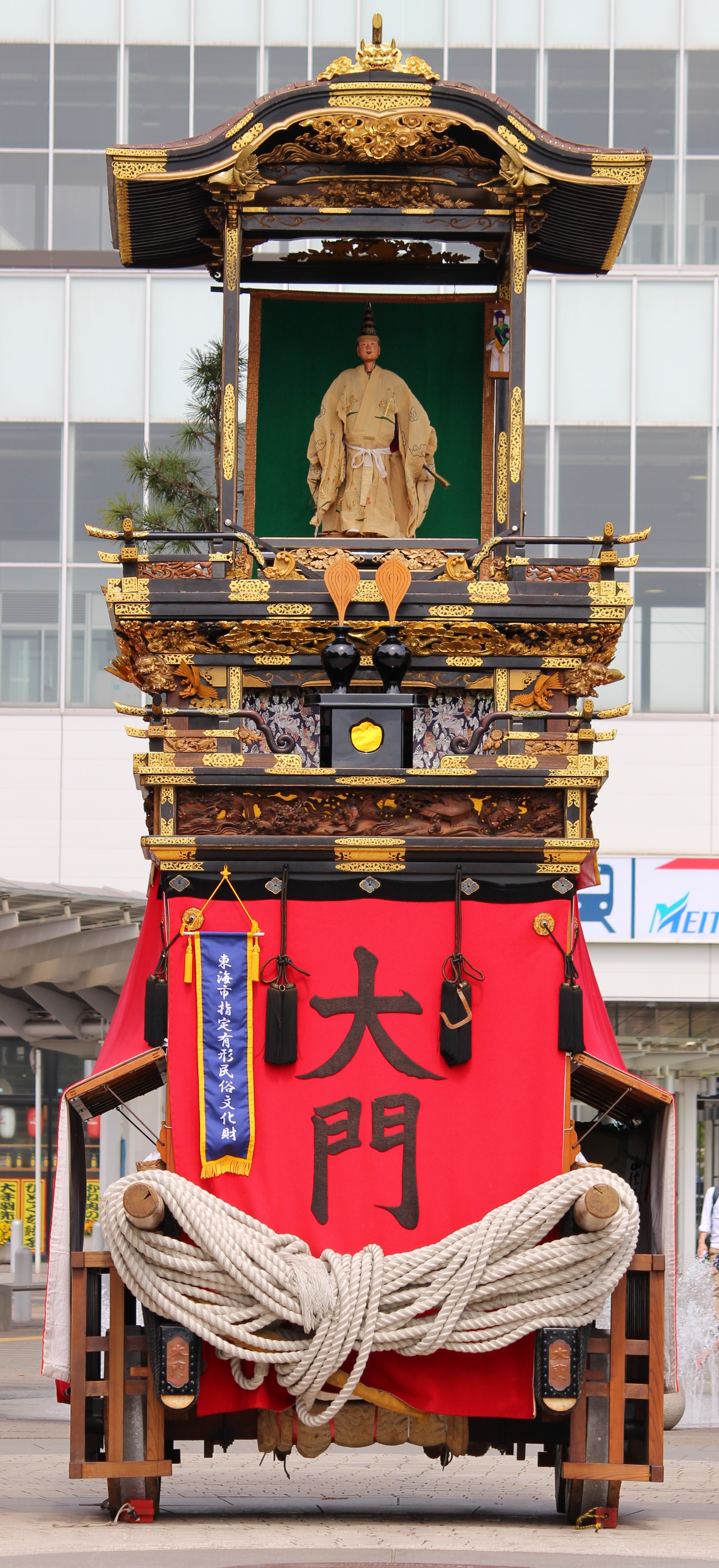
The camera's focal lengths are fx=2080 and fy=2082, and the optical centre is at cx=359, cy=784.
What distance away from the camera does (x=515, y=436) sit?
11547mm

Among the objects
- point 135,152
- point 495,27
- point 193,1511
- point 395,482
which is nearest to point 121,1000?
point 193,1511

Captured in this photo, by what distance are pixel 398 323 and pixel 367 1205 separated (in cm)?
576

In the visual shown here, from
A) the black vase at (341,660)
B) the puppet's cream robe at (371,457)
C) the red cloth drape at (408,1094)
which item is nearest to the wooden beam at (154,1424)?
Answer: the red cloth drape at (408,1094)

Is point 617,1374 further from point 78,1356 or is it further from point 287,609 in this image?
point 287,609

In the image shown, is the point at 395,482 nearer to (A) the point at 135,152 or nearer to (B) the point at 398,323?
(B) the point at 398,323

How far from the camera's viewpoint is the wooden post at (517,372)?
449 inches

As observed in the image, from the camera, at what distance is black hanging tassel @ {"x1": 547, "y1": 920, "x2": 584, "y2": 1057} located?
10.0m

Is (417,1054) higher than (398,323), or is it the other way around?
(398,323)

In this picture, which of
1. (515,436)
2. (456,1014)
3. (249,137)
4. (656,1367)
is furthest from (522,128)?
(656,1367)

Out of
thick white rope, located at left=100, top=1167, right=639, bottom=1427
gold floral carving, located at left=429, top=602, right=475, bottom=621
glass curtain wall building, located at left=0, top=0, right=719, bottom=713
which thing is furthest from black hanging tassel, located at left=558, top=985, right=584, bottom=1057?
glass curtain wall building, located at left=0, top=0, right=719, bottom=713

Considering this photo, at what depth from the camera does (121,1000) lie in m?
Result: 11.2

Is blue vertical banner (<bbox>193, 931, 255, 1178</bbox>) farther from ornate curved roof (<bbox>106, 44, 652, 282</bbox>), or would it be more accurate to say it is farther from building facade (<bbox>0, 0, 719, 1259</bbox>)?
building facade (<bbox>0, 0, 719, 1259</bbox>)

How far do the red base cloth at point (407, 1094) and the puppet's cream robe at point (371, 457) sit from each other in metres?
3.05

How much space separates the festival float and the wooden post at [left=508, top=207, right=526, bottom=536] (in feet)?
0.89
